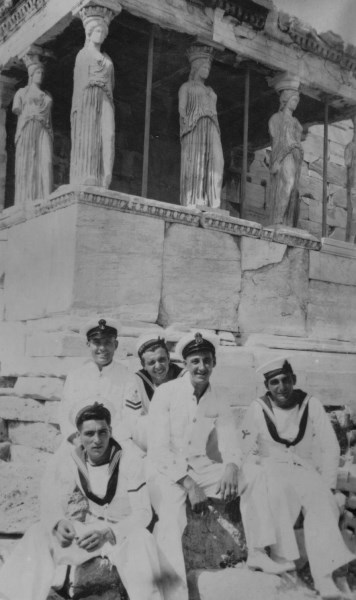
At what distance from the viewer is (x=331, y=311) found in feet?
26.5

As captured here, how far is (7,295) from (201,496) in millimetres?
4386

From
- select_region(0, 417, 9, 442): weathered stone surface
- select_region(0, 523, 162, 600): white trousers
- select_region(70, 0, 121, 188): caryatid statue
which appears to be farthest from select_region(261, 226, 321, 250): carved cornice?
select_region(0, 523, 162, 600): white trousers

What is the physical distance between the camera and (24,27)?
26.8 feet

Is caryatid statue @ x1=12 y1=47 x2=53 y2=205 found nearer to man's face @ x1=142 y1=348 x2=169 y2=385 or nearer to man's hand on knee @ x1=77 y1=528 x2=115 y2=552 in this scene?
man's face @ x1=142 y1=348 x2=169 y2=385

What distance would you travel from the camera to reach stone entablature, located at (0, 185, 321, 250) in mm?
6562

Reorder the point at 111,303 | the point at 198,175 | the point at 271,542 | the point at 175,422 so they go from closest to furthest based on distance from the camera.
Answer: the point at 271,542, the point at 175,422, the point at 111,303, the point at 198,175

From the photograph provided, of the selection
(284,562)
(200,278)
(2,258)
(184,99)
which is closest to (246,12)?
(184,99)

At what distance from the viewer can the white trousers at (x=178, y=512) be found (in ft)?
11.4

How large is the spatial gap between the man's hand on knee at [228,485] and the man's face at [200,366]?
0.56 m

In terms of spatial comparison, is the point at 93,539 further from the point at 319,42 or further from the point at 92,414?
the point at 319,42

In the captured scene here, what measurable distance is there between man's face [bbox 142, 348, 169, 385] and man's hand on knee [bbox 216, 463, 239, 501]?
105 centimetres

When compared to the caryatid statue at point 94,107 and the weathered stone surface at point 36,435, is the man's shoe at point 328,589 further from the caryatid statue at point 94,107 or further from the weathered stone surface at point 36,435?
the caryatid statue at point 94,107

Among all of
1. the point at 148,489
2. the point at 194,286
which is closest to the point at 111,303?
the point at 194,286

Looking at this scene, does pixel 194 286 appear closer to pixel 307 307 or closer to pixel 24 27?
pixel 307 307
